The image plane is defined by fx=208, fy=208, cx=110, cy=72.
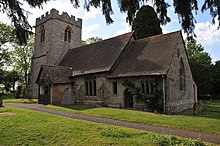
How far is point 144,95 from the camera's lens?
20062 mm

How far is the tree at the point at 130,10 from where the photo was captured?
3.86 metres

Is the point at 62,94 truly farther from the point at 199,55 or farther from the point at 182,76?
the point at 199,55

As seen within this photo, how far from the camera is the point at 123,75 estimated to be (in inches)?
854

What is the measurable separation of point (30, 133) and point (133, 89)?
1266 centimetres

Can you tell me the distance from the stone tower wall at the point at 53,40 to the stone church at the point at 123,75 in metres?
2.95

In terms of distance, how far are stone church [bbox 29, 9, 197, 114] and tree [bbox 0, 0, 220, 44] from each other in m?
14.8

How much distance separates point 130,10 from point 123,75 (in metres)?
17.2

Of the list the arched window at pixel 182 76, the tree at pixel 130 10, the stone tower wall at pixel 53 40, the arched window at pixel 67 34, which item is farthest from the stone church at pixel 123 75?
the tree at pixel 130 10

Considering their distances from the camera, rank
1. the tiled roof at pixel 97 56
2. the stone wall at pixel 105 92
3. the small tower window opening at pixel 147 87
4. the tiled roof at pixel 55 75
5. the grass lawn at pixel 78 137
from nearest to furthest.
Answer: the grass lawn at pixel 78 137 → the small tower window opening at pixel 147 87 → the stone wall at pixel 105 92 → the tiled roof at pixel 97 56 → the tiled roof at pixel 55 75

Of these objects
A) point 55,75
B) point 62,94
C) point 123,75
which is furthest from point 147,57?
point 55,75

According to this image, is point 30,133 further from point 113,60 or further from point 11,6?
point 113,60

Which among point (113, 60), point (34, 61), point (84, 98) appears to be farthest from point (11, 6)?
point (34, 61)

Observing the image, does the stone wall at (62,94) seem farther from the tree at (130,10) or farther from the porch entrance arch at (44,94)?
Result: the tree at (130,10)

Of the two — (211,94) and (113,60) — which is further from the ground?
(113,60)
